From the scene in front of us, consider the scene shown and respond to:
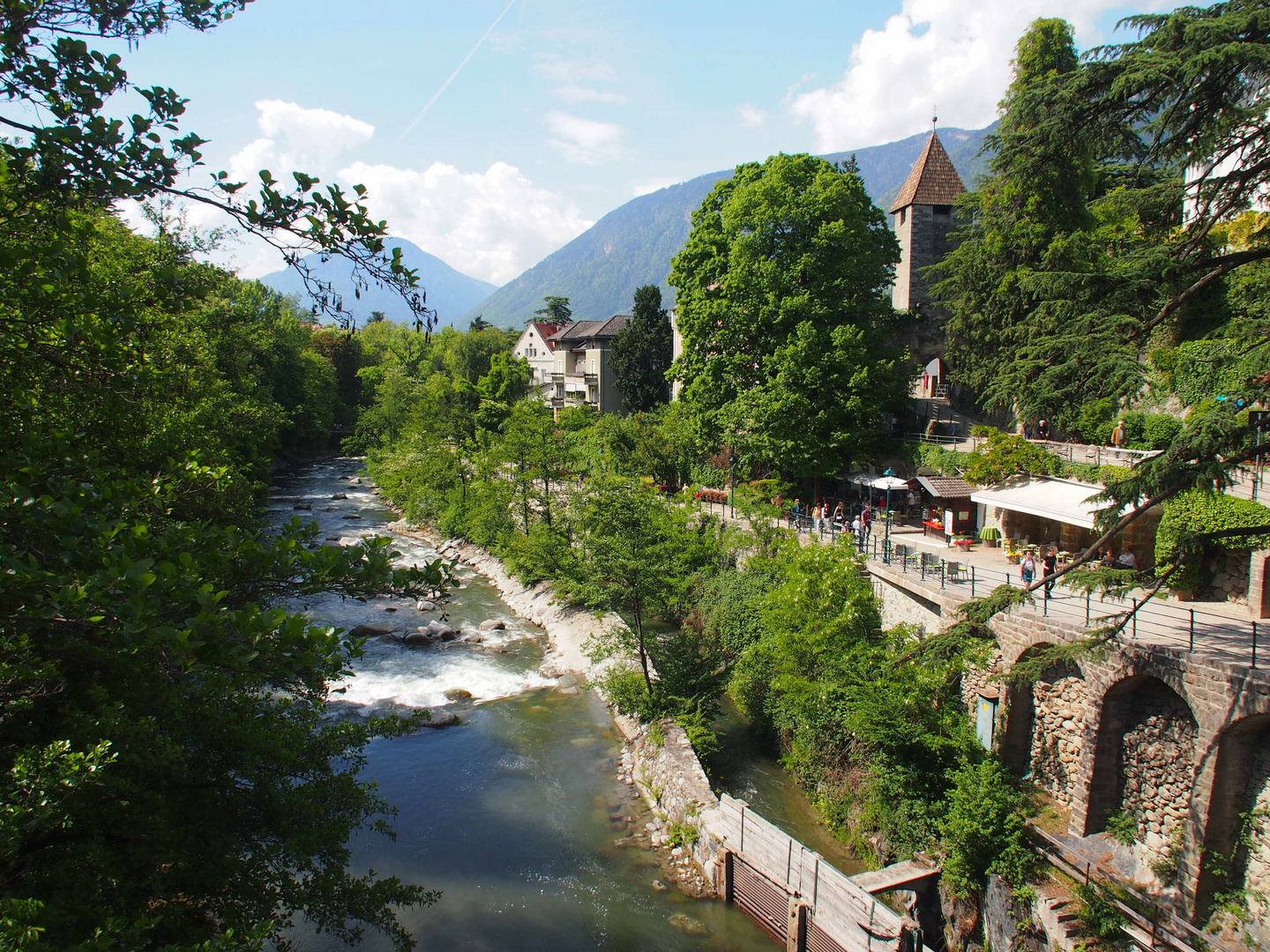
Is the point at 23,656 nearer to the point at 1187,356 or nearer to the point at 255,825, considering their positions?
the point at 255,825

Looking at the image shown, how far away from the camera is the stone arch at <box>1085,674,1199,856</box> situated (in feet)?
38.4

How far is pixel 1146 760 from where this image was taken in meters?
12.3

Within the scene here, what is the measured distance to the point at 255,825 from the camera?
733cm

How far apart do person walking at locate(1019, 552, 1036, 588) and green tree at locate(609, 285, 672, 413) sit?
3376 cm

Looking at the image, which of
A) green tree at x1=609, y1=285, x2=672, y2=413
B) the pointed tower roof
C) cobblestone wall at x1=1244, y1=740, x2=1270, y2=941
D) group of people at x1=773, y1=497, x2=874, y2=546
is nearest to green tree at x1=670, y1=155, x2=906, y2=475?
group of people at x1=773, y1=497, x2=874, y2=546

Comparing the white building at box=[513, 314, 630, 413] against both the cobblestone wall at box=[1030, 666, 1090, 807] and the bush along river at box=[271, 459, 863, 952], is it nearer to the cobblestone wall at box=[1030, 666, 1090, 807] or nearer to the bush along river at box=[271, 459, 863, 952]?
the bush along river at box=[271, 459, 863, 952]

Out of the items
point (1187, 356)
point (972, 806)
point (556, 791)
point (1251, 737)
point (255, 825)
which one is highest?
point (1187, 356)

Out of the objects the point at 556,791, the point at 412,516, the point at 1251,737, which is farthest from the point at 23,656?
the point at 412,516

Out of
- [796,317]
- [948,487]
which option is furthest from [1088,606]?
[796,317]

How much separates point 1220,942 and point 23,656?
14.7 metres

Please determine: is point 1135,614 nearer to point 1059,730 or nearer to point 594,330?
point 1059,730

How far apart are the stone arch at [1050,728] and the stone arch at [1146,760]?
0.43 metres

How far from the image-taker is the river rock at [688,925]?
12.6 m

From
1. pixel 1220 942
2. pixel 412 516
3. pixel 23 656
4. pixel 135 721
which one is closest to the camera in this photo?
pixel 23 656
